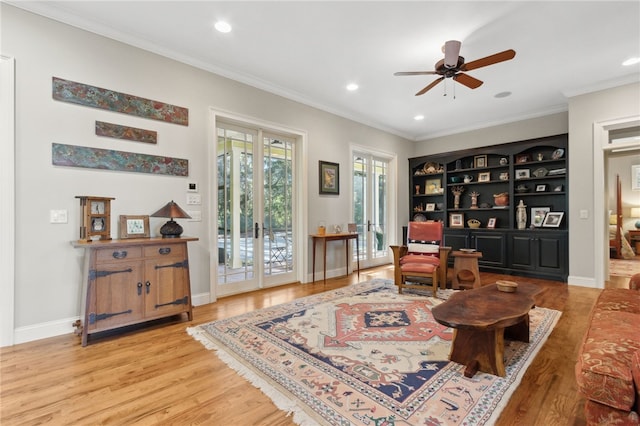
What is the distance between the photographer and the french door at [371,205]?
245 inches

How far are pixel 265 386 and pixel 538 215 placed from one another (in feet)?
19.0

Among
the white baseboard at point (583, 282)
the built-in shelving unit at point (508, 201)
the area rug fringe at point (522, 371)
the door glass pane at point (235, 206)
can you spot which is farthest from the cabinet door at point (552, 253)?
the door glass pane at point (235, 206)

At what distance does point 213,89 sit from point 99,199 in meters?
1.95

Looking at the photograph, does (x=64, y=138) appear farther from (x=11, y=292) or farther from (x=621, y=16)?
(x=621, y=16)

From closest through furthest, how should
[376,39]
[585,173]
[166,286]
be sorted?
[166,286] → [376,39] → [585,173]

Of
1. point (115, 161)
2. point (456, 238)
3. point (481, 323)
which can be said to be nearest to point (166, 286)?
point (115, 161)

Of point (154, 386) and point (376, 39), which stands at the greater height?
point (376, 39)

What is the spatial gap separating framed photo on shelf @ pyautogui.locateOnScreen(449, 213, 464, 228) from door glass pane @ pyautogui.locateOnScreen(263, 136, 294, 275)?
3771 millimetres

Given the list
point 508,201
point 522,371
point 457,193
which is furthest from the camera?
point 457,193

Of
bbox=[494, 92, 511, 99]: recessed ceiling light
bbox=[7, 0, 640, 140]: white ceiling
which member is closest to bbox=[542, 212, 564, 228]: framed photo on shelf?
bbox=[7, 0, 640, 140]: white ceiling

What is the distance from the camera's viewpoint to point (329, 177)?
5.36m

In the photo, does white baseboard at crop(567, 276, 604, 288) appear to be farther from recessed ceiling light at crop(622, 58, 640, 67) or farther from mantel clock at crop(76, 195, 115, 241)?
mantel clock at crop(76, 195, 115, 241)

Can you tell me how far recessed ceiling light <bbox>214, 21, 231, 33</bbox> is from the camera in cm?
303

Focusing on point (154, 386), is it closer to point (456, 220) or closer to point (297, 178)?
point (297, 178)
